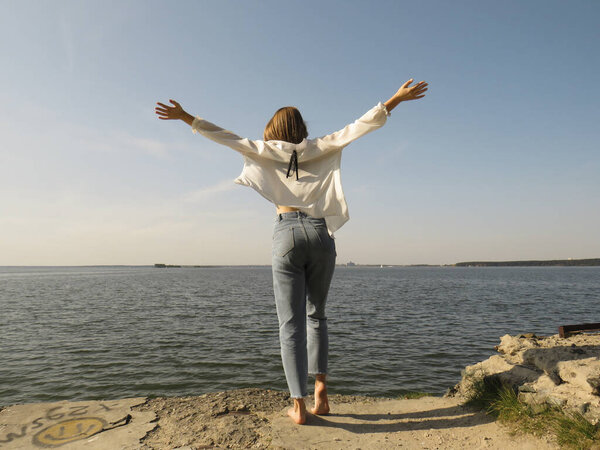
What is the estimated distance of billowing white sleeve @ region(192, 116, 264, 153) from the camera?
3195mm

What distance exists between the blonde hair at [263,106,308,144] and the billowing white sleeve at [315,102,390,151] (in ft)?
0.80

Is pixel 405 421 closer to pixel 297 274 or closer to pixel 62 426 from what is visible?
pixel 297 274

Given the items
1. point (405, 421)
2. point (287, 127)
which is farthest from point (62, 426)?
point (287, 127)

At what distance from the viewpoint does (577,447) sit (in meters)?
2.59

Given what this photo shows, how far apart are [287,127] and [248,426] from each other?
2.87m

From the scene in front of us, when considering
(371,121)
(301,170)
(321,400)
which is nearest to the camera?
(371,121)

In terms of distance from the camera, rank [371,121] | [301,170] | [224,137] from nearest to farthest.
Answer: [371,121], [224,137], [301,170]

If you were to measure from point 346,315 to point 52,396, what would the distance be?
50.6ft

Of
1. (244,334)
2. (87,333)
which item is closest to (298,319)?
(244,334)

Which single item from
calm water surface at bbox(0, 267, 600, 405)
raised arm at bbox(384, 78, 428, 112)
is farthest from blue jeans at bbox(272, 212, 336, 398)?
A: calm water surface at bbox(0, 267, 600, 405)

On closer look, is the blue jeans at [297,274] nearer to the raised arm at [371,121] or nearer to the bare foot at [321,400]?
the bare foot at [321,400]

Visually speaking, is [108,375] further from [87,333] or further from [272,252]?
[272,252]

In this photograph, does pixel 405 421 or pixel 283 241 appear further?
pixel 405 421

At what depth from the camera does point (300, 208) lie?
323 centimetres
